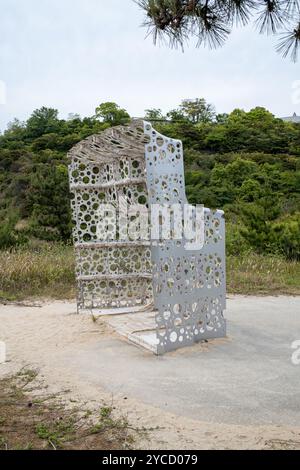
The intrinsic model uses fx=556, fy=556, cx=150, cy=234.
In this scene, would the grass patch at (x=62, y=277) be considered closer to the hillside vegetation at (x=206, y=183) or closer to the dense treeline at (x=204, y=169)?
the hillside vegetation at (x=206, y=183)

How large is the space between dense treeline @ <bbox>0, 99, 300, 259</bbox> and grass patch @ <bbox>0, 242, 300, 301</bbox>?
156 cm

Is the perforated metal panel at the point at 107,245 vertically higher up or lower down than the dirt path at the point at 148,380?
higher up

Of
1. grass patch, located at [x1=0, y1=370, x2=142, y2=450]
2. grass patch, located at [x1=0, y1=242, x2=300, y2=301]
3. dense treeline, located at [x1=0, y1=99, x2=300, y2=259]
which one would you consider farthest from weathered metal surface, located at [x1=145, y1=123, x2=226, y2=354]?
dense treeline, located at [x1=0, y1=99, x2=300, y2=259]

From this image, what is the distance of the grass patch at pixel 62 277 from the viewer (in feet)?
27.0

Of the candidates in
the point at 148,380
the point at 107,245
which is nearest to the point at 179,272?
the point at 148,380

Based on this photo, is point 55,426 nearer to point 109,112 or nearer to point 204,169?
point 204,169

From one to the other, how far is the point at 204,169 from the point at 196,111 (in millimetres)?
9951

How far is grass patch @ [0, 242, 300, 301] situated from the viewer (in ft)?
27.0

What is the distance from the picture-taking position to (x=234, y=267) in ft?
32.0

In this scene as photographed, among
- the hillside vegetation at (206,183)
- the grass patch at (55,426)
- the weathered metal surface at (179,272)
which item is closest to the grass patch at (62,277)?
the hillside vegetation at (206,183)

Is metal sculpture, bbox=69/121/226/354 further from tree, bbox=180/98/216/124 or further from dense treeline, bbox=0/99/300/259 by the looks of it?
tree, bbox=180/98/216/124

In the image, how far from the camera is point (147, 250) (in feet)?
22.4

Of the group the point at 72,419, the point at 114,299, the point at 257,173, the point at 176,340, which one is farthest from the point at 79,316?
the point at 257,173

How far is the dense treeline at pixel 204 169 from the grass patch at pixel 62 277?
1.56m
